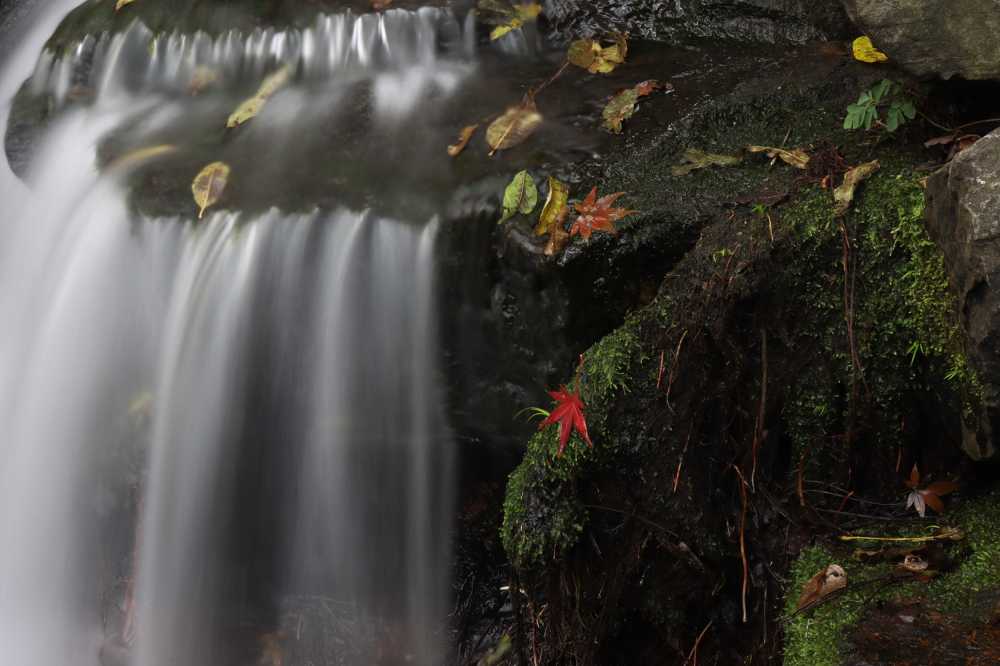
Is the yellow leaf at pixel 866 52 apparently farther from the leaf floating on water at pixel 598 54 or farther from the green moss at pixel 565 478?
the green moss at pixel 565 478

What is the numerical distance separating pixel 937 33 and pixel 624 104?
134 cm

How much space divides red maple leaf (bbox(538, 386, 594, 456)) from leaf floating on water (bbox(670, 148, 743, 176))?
93cm

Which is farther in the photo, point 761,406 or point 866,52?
point 866,52

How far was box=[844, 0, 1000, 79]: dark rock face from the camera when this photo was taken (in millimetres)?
2465

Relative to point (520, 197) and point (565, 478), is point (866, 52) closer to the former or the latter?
point (520, 197)

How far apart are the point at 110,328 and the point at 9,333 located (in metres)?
0.67

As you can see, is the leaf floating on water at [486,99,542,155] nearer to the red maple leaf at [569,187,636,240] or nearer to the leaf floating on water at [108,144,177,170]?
the red maple leaf at [569,187,636,240]

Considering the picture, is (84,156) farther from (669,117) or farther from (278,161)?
(669,117)

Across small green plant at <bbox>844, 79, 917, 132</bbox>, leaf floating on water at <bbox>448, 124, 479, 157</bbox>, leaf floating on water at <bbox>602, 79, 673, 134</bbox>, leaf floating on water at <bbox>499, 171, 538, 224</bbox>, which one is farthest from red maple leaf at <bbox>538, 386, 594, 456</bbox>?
leaf floating on water at <bbox>448, 124, 479, 157</bbox>

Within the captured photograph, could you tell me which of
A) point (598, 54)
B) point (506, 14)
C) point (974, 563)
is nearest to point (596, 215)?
point (974, 563)

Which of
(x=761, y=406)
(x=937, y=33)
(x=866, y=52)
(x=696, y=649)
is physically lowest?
(x=696, y=649)

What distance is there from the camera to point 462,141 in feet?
12.5

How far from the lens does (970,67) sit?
8.30ft

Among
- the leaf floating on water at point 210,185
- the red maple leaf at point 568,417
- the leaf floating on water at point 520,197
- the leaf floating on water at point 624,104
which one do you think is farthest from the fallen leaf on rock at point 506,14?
the red maple leaf at point 568,417
